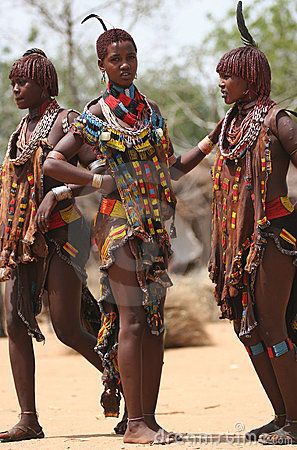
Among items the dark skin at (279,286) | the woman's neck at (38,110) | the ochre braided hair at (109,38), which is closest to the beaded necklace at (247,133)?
the dark skin at (279,286)

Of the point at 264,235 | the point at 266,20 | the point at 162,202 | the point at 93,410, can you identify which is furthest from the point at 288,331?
the point at 266,20

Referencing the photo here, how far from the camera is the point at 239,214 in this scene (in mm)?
4531

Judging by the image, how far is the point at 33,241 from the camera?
16.1 feet

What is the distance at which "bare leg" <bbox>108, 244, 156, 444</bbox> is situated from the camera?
4.49 metres

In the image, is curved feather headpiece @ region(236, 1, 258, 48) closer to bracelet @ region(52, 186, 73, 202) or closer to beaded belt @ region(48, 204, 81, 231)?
bracelet @ region(52, 186, 73, 202)

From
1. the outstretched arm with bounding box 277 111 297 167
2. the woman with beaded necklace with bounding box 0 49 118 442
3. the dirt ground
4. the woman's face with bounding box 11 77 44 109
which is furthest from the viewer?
the woman's face with bounding box 11 77 44 109

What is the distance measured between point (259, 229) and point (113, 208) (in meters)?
0.75

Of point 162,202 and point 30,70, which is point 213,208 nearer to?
point 162,202

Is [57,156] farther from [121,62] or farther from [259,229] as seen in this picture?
[259,229]

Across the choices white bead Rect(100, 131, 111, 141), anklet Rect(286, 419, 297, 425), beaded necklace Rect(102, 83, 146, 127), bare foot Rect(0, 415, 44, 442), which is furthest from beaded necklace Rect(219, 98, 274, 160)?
bare foot Rect(0, 415, 44, 442)

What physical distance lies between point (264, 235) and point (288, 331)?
1.86 feet

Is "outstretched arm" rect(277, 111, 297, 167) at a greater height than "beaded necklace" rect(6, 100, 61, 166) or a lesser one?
lesser

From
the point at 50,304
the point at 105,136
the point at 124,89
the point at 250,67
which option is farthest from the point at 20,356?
the point at 250,67

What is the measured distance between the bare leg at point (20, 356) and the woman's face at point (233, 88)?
1.55 metres
